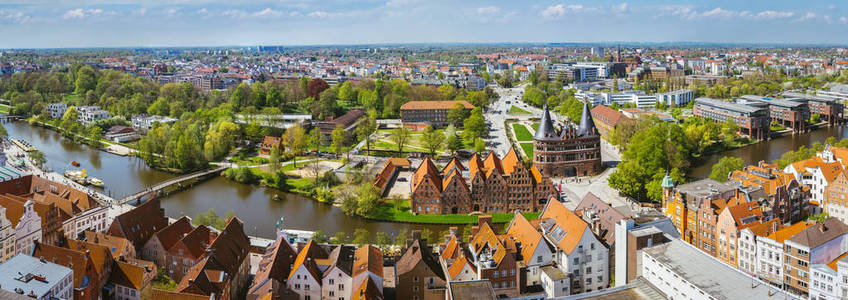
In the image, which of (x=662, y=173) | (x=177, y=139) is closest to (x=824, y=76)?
(x=662, y=173)

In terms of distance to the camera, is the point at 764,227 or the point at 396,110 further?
the point at 396,110

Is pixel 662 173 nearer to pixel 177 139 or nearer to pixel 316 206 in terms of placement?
pixel 316 206

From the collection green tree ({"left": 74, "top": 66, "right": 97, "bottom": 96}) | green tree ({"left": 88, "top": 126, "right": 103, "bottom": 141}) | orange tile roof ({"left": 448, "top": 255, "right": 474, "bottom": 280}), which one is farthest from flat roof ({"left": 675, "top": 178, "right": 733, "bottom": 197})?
green tree ({"left": 74, "top": 66, "right": 97, "bottom": 96})

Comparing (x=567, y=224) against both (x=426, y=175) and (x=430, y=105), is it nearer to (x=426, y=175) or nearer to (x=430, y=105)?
(x=426, y=175)

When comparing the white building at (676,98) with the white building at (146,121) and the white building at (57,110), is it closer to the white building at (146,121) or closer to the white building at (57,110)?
the white building at (146,121)

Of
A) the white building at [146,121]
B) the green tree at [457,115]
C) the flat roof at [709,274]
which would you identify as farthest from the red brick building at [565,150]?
the white building at [146,121]

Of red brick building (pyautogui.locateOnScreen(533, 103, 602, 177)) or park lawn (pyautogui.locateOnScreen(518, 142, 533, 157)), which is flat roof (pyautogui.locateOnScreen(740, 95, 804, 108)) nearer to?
park lawn (pyautogui.locateOnScreen(518, 142, 533, 157))

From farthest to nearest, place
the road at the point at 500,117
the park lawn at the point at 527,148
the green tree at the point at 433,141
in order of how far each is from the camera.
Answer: the road at the point at 500,117 → the park lawn at the point at 527,148 → the green tree at the point at 433,141

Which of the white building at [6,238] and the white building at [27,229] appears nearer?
the white building at [6,238]
